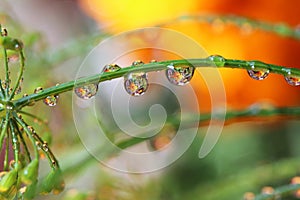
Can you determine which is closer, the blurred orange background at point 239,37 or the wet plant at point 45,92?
the wet plant at point 45,92

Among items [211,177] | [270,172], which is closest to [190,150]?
[211,177]

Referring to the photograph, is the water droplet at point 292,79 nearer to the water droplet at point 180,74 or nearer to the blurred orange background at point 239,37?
the water droplet at point 180,74

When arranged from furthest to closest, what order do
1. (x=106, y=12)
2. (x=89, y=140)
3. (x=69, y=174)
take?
Result: (x=106, y=12) → (x=89, y=140) → (x=69, y=174)

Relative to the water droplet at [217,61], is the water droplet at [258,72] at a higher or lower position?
higher

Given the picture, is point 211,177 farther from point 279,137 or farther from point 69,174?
point 69,174

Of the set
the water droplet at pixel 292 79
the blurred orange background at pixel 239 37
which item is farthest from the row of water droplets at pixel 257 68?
the blurred orange background at pixel 239 37

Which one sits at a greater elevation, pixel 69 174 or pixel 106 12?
pixel 106 12
